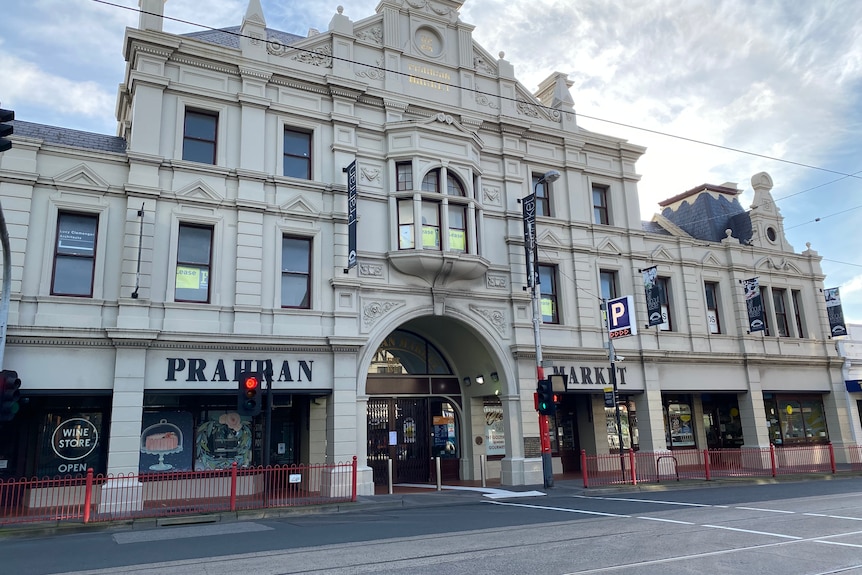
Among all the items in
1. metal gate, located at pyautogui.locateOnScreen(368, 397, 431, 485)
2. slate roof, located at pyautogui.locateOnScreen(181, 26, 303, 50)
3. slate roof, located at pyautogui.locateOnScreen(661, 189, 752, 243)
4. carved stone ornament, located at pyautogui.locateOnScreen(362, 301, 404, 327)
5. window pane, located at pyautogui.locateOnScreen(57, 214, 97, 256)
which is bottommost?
metal gate, located at pyautogui.locateOnScreen(368, 397, 431, 485)

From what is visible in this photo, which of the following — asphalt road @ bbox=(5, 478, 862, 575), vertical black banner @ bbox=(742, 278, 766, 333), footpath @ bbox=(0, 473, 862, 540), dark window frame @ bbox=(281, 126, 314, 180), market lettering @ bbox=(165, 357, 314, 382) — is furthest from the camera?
vertical black banner @ bbox=(742, 278, 766, 333)

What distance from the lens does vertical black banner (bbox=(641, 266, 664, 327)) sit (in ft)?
80.0

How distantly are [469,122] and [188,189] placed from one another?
10.2 m

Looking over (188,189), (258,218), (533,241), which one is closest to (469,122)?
(533,241)

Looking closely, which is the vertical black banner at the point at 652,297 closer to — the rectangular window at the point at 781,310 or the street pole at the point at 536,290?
the street pole at the point at 536,290

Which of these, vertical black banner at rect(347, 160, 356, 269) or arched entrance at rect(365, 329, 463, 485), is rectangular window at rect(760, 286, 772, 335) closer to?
arched entrance at rect(365, 329, 463, 485)

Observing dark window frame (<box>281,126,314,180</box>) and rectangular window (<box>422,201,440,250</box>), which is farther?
rectangular window (<box>422,201,440,250</box>)

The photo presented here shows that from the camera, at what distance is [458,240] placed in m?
21.9

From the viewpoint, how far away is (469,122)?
928 inches

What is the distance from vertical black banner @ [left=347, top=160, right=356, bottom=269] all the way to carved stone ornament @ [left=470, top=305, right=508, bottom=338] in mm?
4859

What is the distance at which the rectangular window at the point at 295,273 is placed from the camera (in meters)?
19.7

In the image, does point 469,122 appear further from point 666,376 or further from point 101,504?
point 101,504

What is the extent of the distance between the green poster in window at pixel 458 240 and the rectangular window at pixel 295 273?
15.6ft

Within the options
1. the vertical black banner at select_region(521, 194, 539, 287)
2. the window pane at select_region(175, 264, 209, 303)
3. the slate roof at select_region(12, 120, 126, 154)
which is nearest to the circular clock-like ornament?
the vertical black banner at select_region(521, 194, 539, 287)
